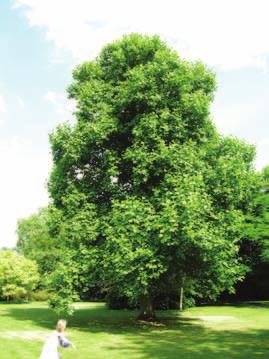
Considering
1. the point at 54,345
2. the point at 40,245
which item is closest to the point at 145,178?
the point at 54,345

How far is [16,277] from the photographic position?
67938mm

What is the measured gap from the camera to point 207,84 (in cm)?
3431

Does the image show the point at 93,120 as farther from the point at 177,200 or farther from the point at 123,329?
the point at 123,329

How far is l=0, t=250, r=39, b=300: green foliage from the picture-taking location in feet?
221

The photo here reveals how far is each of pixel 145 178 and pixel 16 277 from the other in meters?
45.8

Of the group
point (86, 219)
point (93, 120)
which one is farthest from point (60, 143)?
point (86, 219)

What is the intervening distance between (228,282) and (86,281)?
10126 millimetres

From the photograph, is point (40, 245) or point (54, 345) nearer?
point (54, 345)

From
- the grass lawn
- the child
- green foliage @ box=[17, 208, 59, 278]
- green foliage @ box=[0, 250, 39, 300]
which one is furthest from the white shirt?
green foliage @ box=[0, 250, 39, 300]

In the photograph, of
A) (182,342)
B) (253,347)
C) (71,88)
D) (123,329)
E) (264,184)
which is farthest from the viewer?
(71,88)

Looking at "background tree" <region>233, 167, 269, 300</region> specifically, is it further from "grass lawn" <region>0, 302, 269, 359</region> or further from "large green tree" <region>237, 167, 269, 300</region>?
"grass lawn" <region>0, 302, 269, 359</region>

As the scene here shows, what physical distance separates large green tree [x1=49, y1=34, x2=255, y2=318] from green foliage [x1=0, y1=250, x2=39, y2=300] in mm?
39025

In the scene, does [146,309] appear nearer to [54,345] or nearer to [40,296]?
[54,345]

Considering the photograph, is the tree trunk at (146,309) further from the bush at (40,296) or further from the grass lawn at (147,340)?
the bush at (40,296)
